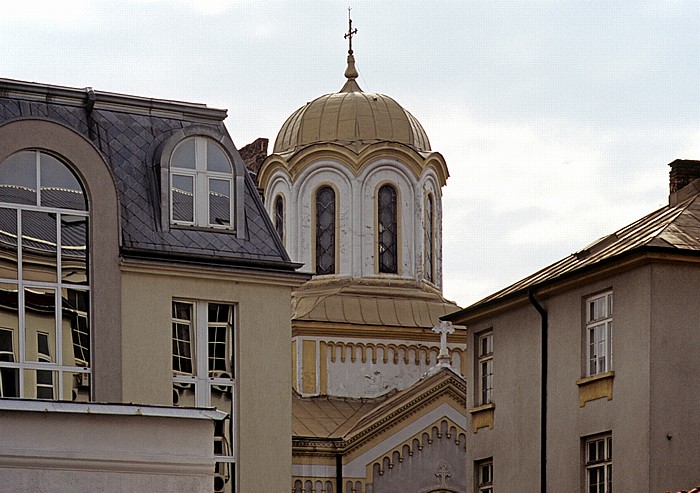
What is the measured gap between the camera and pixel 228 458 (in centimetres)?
2753

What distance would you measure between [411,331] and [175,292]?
2299cm

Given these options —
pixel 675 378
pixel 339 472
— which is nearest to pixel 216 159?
pixel 675 378

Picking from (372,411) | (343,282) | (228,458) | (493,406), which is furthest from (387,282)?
(228,458)

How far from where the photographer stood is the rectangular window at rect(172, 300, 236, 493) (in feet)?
89.8

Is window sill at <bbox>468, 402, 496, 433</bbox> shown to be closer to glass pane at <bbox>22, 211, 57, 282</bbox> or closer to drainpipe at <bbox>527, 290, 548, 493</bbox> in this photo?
drainpipe at <bbox>527, 290, 548, 493</bbox>

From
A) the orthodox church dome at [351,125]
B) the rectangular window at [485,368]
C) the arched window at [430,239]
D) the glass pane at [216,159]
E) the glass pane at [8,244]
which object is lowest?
the rectangular window at [485,368]

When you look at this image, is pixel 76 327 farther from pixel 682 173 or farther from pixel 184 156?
pixel 682 173

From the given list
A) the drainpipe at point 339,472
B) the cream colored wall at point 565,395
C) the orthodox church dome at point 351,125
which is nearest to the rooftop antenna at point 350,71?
the orthodox church dome at point 351,125

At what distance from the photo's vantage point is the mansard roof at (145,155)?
89.4 feet

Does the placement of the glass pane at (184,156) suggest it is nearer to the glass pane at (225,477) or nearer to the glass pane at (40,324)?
the glass pane at (40,324)

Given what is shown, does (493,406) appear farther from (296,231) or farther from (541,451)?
(296,231)

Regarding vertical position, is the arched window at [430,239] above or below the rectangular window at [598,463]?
above

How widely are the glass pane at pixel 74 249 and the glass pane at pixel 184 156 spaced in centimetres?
214

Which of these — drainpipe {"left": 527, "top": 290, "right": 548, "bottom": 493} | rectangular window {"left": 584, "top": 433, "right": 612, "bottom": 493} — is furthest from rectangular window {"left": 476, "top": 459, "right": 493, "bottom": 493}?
rectangular window {"left": 584, "top": 433, "right": 612, "bottom": 493}
